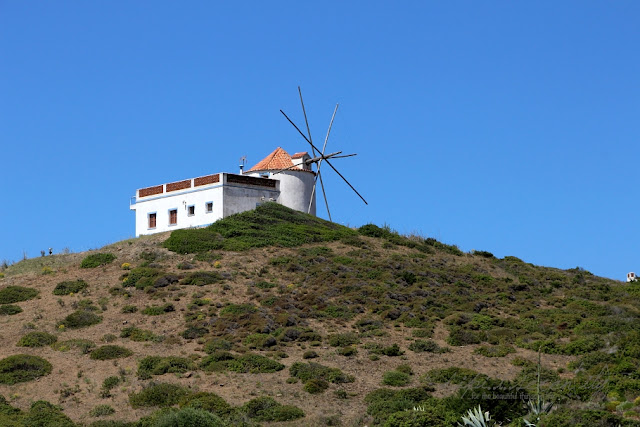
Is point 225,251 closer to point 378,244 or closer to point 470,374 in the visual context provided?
point 378,244

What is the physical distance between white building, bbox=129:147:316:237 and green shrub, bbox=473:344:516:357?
1071 inches

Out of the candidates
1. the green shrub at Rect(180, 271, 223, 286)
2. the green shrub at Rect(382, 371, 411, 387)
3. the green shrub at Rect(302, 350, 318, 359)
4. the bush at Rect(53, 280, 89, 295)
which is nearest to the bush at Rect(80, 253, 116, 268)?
the bush at Rect(53, 280, 89, 295)

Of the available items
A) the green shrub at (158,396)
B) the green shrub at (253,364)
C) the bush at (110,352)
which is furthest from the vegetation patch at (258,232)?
the green shrub at (158,396)

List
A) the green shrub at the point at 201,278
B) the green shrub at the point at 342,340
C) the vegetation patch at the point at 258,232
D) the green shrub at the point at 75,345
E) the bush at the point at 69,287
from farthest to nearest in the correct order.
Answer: the vegetation patch at the point at 258,232
the green shrub at the point at 201,278
the bush at the point at 69,287
the green shrub at the point at 342,340
the green shrub at the point at 75,345

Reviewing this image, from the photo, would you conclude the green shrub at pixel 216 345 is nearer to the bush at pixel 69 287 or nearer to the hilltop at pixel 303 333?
the hilltop at pixel 303 333

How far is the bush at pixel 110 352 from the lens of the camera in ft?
153

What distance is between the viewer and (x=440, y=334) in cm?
5222

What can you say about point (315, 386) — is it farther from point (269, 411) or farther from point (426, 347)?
point (426, 347)

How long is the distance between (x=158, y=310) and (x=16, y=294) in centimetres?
1039

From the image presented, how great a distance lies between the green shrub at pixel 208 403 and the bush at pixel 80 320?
14225mm

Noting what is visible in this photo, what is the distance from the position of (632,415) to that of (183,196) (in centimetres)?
4482

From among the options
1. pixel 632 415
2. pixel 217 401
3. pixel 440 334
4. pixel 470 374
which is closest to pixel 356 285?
pixel 440 334

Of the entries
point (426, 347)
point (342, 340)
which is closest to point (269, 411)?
point (342, 340)

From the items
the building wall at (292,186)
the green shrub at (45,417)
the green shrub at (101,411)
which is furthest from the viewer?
the building wall at (292,186)
